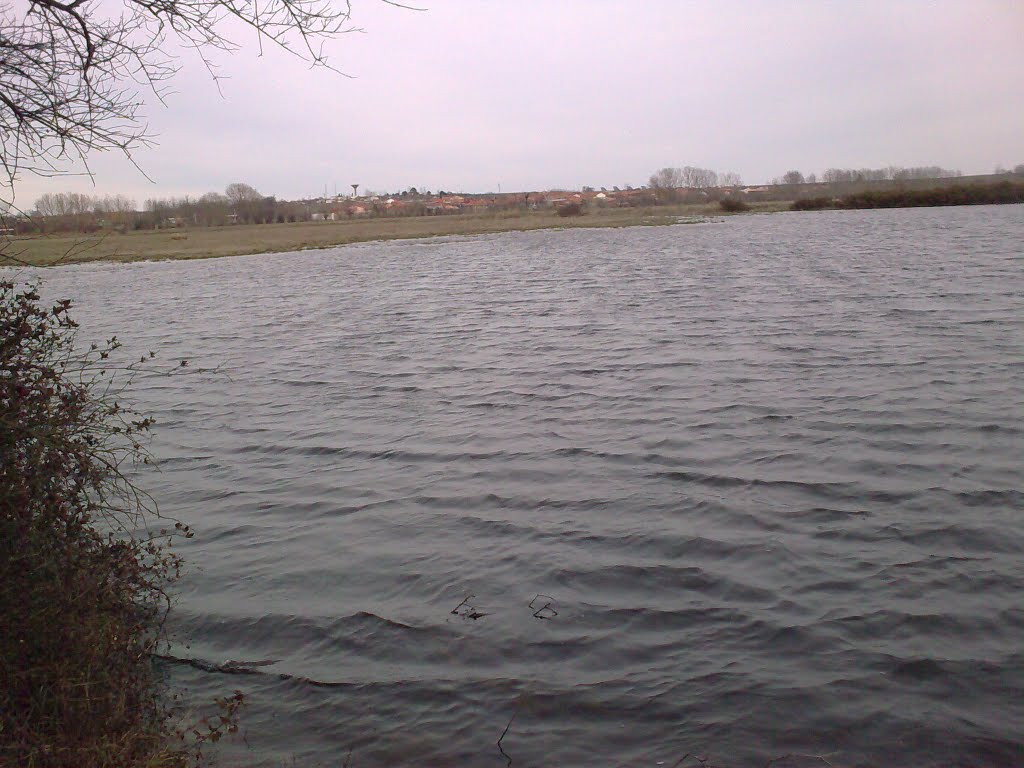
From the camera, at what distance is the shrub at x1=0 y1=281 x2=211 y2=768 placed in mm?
4285

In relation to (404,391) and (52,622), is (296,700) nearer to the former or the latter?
(52,622)

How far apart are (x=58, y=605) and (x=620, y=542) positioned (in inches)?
188

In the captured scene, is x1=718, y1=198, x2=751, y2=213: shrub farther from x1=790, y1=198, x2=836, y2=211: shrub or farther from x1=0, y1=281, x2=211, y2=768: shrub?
x1=0, y1=281, x2=211, y2=768: shrub

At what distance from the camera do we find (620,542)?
25.8ft

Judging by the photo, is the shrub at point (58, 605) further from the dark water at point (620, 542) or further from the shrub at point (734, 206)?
the shrub at point (734, 206)

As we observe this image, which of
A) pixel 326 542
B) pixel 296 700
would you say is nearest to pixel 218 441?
pixel 326 542

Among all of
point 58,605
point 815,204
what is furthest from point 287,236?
→ point 58,605

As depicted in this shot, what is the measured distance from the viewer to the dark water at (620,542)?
5309 millimetres

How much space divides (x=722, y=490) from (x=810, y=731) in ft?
13.3

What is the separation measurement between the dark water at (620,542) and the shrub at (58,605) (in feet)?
2.91

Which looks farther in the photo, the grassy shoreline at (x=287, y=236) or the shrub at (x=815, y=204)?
the shrub at (x=815, y=204)

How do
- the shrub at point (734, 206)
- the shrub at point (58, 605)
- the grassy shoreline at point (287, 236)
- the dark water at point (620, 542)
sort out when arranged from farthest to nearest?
the shrub at point (734, 206), the grassy shoreline at point (287, 236), the dark water at point (620, 542), the shrub at point (58, 605)

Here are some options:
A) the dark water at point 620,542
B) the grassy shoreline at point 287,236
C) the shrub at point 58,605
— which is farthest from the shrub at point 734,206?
the shrub at point 58,605

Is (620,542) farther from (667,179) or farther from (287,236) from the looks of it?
(667,179)
